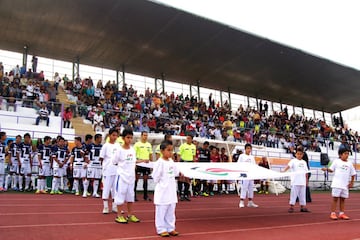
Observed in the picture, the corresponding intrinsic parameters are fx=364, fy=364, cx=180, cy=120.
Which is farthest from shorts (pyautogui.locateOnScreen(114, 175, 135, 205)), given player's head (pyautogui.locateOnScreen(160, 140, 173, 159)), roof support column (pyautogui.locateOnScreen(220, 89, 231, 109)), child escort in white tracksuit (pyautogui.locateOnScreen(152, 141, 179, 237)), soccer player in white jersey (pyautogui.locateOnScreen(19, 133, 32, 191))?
roof support column (pyautogui.locateOnScreen(220, 89, 231, 109))

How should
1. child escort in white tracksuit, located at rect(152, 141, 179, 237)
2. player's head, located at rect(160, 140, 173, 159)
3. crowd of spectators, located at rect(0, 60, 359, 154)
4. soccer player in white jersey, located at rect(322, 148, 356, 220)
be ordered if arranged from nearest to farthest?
child escort in white tracksuit, located at rect(152, 141, 179, 237) → player's head, located at rect(160, 140, 173, 159) → soccer player in white jersey, located at rect(322, 148, 356, 220) → crowd of spectators, located at rect(0, 60, 359, 154)

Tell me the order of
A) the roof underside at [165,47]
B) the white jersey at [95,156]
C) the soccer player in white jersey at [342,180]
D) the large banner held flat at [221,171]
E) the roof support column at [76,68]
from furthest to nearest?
the roof support column at [76,68], the roof underside at [165,47], the white jersey at [95,156], the soccer player in white jersey at [342,180], the large banner held flat at [221,171]

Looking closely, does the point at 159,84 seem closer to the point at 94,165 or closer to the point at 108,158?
the point at 94,165

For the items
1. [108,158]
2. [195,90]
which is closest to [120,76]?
[195,90]

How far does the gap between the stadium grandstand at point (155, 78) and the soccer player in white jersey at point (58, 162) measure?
10.4 ft

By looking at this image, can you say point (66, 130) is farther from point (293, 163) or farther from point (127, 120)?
point (293, 163)

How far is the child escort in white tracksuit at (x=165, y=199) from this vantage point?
5941mm

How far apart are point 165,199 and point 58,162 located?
6966 millimetres

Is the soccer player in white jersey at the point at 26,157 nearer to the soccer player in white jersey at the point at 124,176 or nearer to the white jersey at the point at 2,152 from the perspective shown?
the white jersey at the point at 2,152

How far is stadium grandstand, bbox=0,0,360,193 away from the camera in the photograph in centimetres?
1658

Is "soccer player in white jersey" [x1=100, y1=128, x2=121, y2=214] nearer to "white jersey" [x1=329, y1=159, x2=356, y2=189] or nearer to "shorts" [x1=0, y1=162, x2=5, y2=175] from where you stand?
"white jersey" [x1=329, y1=159, x2=356, y2=189]

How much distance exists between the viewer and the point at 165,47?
910 inches

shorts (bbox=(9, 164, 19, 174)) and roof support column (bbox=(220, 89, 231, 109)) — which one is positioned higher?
roof support column (bbox=(220, 89, 231, 109))

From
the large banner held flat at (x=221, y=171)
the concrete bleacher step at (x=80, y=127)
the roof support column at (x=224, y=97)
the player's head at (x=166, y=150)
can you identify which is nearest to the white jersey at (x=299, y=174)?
the large banner held flat at (x=221, y=171)
